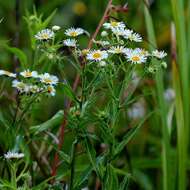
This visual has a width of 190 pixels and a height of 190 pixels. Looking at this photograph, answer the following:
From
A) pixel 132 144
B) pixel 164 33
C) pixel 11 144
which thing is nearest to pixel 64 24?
pixel 164 33

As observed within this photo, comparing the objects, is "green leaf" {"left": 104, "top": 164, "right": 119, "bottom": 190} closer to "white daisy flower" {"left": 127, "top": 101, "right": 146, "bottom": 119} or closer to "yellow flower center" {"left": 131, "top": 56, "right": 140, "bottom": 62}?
→ "yellow flower center" {"left": 131, "top": 56, "right": 140, "bottom": 62}

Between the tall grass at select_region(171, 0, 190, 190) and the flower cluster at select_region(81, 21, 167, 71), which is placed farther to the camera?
the tall grass at select_region(171, 0, 190, 190)

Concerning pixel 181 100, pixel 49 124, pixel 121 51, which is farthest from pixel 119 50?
pixel 181 100

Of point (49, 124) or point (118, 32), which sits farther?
point (49, 124)

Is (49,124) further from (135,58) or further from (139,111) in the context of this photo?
(139,111)

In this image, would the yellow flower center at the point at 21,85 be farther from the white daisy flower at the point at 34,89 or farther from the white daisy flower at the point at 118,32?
the white daisy flower at the point at 118,32

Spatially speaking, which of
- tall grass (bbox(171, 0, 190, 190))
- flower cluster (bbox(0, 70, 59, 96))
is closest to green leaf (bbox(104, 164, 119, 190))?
flower cluster (bbox(0, 70, 59, 96))
